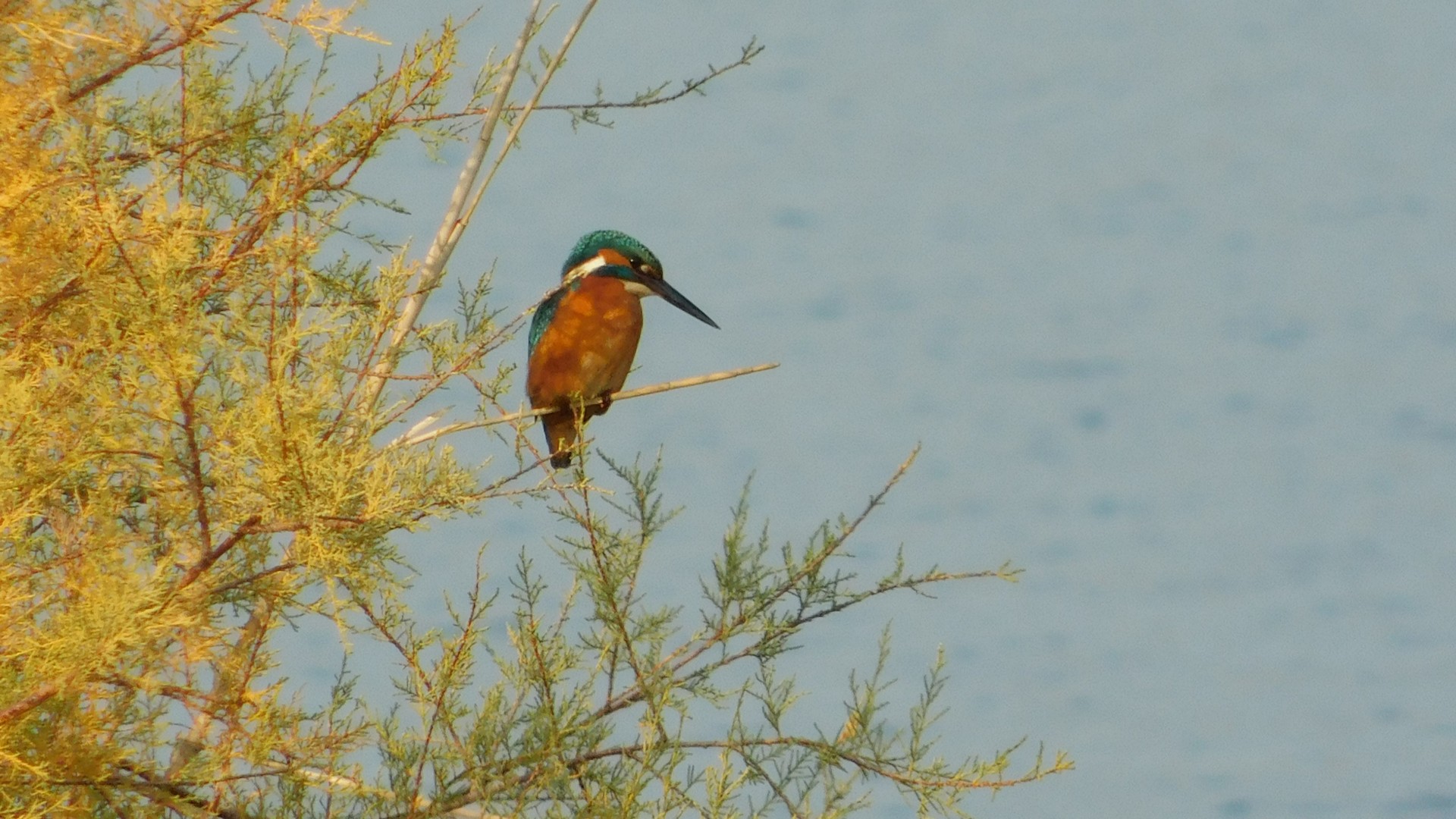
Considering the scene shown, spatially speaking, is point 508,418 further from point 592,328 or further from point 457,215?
point 592,328

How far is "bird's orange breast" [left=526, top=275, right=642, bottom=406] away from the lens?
281 centimetres

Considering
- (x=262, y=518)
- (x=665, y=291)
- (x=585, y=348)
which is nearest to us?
(x=262, y=518)

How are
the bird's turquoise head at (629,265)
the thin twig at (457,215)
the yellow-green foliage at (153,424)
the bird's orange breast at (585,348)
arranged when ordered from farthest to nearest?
1. the bird's turquoise head at (629,265)
2. the bird's orange breast at (585,348)
3. the thin twig at (457,215)
4. the yellow-green foliage at (153,424)

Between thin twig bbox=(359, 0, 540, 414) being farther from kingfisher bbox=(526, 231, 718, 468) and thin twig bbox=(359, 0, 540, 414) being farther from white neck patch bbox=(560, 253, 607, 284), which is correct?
white neck patch bbox=(560, 253, 607, 284)

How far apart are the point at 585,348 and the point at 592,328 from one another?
0.11ft

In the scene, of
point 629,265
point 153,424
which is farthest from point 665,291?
point 153,424

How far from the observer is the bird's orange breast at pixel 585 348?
9.21 feet

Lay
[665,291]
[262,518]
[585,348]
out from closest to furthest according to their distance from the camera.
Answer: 1. [262,518]
2. [585,348]
3. [665,291]

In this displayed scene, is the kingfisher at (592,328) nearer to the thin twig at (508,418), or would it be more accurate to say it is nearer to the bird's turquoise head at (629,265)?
the bird's turquoise head at (629,265)

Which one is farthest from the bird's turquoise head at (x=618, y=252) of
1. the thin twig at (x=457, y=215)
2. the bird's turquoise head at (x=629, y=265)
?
the thin twig at (x=457, y=215)

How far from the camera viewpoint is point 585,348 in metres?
2.81

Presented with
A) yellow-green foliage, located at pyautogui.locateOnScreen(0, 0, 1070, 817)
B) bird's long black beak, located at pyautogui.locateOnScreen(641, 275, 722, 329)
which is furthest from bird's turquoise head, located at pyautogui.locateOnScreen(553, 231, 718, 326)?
yellow-green foliage, located at pyautogui.locateOnScreen(0, 0, 1070, 817)

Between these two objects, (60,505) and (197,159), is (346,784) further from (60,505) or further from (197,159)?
(197,159)

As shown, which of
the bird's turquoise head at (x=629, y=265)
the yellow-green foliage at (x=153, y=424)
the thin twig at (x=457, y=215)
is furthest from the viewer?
the bird's turquoise head at (x=629, y=265)
